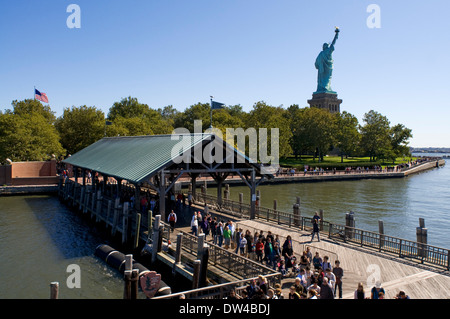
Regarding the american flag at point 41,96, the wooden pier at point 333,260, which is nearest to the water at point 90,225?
the wooden pier at point 333,260

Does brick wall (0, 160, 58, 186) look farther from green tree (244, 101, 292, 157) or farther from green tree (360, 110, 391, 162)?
green tree (360, 110, 391, 162)

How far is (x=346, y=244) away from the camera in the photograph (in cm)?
1861

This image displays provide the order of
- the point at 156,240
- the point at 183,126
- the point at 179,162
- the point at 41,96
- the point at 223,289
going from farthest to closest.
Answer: the point at 183,126 → the point at 41,96 → the point at 179,162 → the point at 156,240 → the point at 223,289

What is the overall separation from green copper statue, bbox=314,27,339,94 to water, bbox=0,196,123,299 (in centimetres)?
10029

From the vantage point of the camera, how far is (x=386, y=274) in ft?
47.3

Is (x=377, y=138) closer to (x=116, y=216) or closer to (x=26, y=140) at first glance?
(x=26, y=140)

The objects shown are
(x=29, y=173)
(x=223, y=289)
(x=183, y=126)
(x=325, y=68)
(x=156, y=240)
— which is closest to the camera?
(x=223, y=289)

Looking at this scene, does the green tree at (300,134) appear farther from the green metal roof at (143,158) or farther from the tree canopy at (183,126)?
the green metal roof at (143,158)

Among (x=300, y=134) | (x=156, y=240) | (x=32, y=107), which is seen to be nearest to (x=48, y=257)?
(x=156, y=240)
